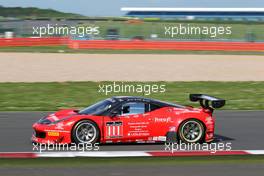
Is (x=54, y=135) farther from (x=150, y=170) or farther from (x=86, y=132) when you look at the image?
(x=150, y=170)

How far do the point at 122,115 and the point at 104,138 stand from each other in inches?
24.3

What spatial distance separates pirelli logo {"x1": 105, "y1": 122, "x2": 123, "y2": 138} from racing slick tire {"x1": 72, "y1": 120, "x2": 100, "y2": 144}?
0.22 m

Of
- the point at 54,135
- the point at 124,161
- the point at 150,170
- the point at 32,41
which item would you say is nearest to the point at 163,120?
the point at 124,161

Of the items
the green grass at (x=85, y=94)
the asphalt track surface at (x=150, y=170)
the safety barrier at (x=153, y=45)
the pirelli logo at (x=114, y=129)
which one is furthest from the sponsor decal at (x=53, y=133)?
the safety barrier at (x=153, y=45)

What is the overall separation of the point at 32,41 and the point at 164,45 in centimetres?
1123

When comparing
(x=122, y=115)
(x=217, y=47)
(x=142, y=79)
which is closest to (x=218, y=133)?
(x=122, y=115)

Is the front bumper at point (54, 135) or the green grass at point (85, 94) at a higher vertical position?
the front bumper at point (54, 135)

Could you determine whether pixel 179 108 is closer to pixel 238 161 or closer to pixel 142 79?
pixel 238 161

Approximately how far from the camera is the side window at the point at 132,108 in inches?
497

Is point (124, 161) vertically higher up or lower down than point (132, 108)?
lower down

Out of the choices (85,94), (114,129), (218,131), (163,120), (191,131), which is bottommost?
(218,131)

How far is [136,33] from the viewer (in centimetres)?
5384

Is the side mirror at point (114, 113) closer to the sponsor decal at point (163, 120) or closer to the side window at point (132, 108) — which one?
the side window at point (132, 108)

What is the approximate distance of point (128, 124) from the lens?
1254cm
